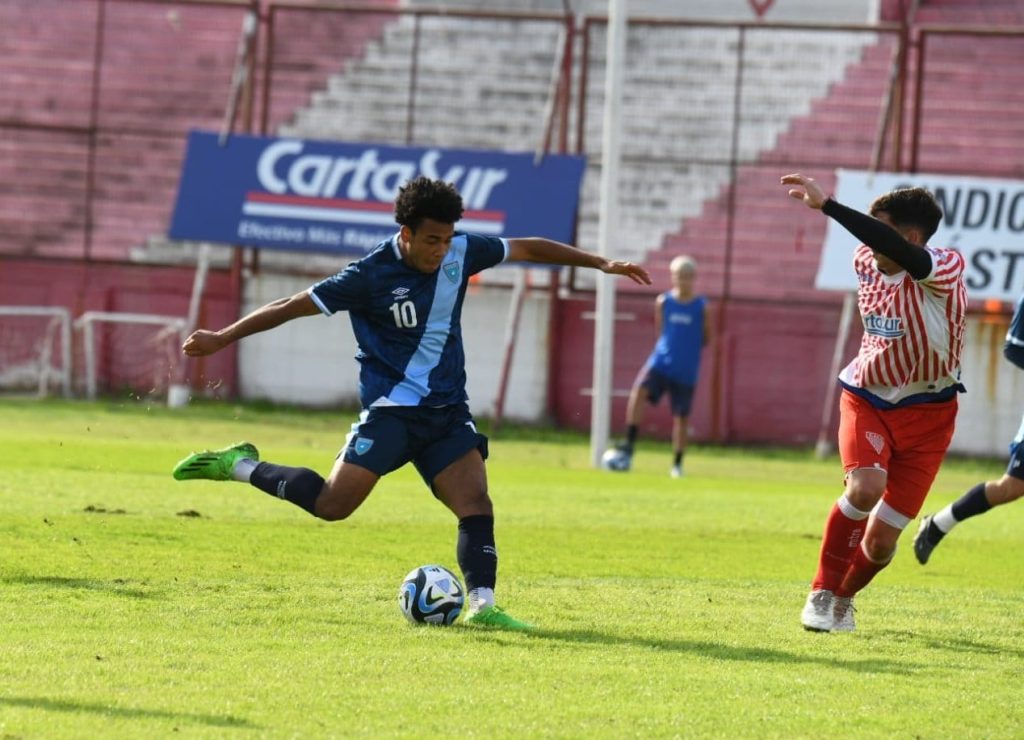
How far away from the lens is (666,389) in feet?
63.4

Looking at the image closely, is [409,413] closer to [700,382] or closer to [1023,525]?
[1023,525]

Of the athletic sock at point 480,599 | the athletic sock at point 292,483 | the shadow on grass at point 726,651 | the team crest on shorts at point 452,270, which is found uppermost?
the team crest on shorts at point 452,270

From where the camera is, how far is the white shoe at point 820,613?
334 inches

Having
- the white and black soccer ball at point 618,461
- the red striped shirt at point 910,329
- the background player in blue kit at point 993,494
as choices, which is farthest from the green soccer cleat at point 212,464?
the white and black soccer ball at point 618,461

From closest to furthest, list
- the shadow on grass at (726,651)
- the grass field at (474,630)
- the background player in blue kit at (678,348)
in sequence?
the grass field at (474,630), the shadow on grass at (726,651), the background player in blue kit at (678,348)

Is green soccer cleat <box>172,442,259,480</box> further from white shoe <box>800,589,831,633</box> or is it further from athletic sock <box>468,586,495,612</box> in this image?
white shoe <box>800,589,831,633</box>

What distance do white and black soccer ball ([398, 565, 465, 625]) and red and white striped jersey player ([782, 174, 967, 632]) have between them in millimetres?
1626

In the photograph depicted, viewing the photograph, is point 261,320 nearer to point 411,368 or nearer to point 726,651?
point 411,368

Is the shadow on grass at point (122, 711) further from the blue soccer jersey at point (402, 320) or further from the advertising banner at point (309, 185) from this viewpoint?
the advertising banner at point (309, 185)

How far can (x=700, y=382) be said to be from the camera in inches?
894

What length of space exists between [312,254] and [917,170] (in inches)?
292

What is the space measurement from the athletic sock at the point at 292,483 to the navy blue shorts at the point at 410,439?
207mm

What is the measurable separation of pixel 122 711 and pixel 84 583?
118 inches

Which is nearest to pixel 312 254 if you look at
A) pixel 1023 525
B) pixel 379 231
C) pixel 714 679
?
pixel 379 231
